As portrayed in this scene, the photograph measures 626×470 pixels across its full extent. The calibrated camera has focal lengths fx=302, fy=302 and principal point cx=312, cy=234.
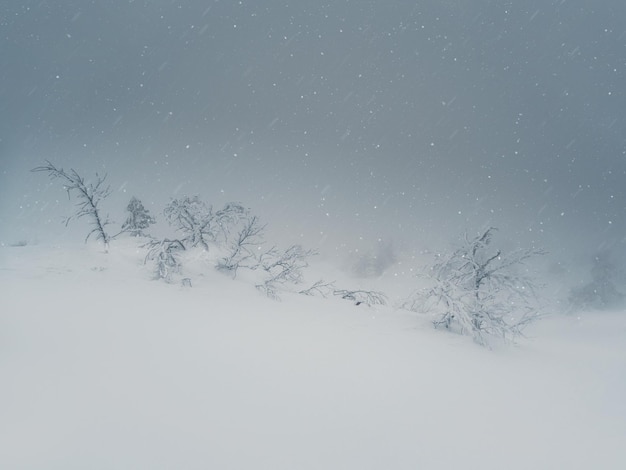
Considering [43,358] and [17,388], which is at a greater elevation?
[43,358]

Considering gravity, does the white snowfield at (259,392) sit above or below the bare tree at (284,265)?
below

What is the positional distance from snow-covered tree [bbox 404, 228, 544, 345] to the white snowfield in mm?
1279

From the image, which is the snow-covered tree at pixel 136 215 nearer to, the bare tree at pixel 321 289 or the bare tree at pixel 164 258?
the bare tree at pixel 164 258

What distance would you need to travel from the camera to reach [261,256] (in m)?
15.1

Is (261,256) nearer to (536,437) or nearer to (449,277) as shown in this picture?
(449,277)

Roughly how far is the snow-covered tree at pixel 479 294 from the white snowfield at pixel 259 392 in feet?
4.20

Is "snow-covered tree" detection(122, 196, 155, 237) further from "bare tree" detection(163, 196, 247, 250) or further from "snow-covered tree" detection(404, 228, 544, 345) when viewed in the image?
"snow-covered tree" detection(404, 228, 544, 345)

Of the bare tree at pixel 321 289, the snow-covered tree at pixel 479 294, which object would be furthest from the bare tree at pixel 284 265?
the snow-covered tree at pixel 479 294

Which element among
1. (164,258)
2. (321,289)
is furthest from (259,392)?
(321,289)

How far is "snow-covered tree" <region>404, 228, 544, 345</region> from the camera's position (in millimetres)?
11016

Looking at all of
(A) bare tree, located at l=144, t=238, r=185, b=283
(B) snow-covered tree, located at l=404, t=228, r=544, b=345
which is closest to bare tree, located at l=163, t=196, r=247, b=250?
(A) bare tree, located at l=144, t=238, r=185, b=283

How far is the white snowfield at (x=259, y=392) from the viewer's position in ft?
11.5

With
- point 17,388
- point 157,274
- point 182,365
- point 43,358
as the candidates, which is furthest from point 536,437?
point 157,274

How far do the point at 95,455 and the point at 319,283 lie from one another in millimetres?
12194
